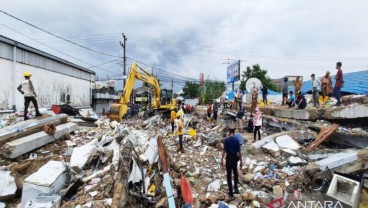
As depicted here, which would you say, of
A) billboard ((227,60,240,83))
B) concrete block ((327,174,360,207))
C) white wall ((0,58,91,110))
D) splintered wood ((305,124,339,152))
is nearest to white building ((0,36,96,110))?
white wall ((0,58,91,110))

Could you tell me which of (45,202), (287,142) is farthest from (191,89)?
(45,202)

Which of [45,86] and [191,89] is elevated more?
[191,89]

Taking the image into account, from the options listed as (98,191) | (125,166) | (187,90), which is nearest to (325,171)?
(125,166)

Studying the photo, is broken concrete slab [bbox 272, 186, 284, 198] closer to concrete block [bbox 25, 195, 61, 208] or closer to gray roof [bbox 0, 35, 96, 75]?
concrete block [bbox 25, 195, 61, 208]

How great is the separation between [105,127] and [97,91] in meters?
15.5

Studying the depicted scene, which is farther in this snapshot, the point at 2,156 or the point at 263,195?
the point at 2,156

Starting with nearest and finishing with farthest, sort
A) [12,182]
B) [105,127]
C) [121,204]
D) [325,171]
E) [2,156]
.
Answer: [121,204] < [12,182] < [325,171] < [2,156] < [105,127]

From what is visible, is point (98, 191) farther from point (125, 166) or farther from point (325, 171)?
point (325, 171)

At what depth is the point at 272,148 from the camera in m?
7.91

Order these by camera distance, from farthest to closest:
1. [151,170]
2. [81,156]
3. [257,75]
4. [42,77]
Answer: [257,75] → [42,77] → [81,156] → [151,170]

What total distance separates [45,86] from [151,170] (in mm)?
12702

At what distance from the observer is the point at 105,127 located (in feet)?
36.8

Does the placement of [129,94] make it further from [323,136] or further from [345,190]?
[345,190]

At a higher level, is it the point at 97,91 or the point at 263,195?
the point at 97,91
